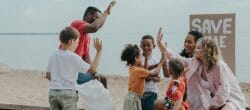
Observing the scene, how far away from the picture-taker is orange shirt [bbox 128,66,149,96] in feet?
20.4

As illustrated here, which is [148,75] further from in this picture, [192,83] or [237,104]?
[237,104]

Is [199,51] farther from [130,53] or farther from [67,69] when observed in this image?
[67,69]

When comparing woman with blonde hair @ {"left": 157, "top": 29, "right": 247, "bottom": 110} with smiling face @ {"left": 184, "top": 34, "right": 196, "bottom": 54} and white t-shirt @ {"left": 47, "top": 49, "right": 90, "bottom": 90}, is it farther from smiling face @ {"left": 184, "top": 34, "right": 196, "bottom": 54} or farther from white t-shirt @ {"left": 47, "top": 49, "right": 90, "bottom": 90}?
white t-shirt @ {"left": 47, "top": 49, "right": 90, "bottom": 90}

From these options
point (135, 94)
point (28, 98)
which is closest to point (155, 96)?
point (135, 94)

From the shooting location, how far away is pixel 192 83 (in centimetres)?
570

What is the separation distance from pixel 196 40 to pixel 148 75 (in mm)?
609

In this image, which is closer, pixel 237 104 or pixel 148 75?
pixel 237 104

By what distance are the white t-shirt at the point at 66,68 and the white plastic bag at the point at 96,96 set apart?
48 cm

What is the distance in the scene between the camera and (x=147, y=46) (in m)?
6.55

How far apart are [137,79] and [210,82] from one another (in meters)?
0.94

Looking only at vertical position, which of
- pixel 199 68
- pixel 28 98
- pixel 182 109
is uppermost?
pixel 199 68

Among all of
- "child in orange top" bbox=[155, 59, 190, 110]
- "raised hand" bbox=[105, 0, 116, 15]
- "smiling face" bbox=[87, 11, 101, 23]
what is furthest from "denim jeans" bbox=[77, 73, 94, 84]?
"child in orange top" bbox=[155, 59, 190, 110]

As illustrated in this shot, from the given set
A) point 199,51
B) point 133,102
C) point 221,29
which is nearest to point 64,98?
point 133,102

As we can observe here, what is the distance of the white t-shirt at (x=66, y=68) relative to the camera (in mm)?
5703
